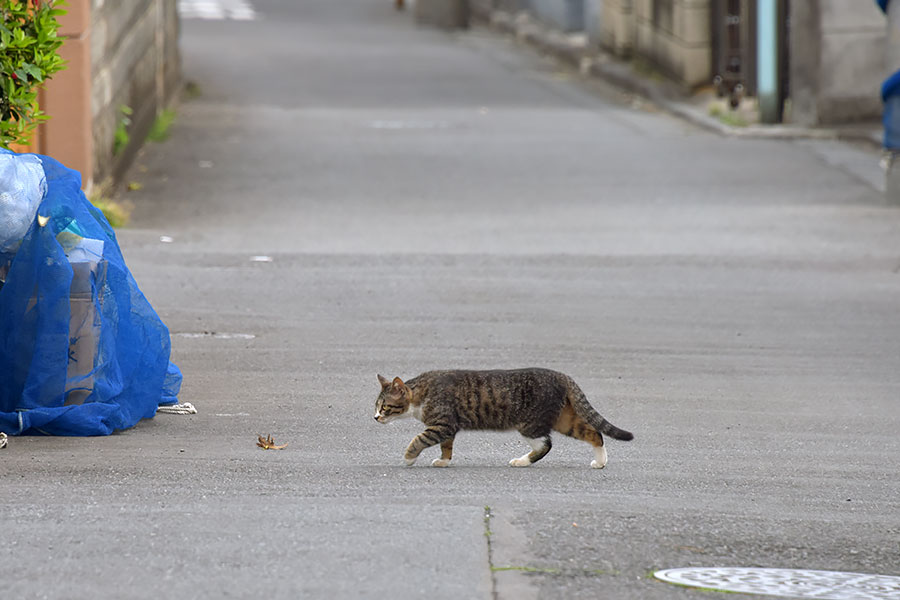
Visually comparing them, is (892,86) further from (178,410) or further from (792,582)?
(792,582)

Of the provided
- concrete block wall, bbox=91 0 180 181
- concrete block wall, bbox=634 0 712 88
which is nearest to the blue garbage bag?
concrete block wall, bbox=91 0 180 181

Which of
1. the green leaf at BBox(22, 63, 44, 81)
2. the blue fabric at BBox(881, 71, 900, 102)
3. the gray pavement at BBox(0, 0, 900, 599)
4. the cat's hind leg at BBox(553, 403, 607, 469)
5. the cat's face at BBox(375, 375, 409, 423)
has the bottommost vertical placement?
the gray pavement at BBox(0, 0, 900, 599)

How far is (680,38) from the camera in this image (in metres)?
23.6

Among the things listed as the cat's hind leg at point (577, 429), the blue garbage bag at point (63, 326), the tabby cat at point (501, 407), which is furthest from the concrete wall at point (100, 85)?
the cat's hind leg at point (577, 429)

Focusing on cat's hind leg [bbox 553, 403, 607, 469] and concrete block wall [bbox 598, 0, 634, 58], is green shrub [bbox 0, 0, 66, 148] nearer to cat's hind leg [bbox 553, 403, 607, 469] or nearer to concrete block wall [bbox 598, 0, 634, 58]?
cat's hind leg [bbox 553, 403, 607, 469]

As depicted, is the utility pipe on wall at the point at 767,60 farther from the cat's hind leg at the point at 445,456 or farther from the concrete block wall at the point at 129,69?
the cat's hind leg at the point at 445,456

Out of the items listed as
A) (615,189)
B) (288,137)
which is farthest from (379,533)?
(288,137)

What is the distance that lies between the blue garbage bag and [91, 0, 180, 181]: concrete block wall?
22.4 feet

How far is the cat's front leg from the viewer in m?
6.71

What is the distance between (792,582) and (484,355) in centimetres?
453

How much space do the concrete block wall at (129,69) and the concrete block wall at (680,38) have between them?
7.83 meters

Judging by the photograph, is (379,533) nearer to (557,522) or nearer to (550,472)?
(557,522)

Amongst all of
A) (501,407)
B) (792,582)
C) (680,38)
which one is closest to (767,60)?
(680,38)

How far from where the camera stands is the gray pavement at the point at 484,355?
5.44 meters
